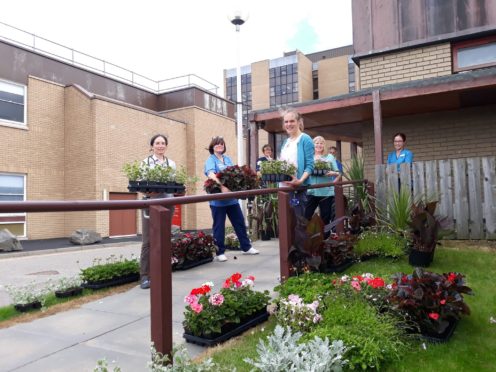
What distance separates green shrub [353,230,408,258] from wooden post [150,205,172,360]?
138 inches

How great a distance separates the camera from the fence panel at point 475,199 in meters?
6.07

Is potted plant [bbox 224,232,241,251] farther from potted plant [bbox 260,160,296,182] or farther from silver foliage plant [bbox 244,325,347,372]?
silver foliage plant [bbox 244,325,347,372]

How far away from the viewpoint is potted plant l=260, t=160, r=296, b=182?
4.52 m

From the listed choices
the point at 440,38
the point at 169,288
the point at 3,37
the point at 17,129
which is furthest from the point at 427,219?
the point at 3,37

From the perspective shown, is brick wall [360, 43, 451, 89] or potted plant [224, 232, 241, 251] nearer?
potted plant [224, 232, 241, 251]

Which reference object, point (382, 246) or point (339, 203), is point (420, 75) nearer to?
point (339, 203)

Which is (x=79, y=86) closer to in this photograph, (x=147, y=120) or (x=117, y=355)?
(x=147, y=120)

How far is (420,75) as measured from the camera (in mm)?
9195

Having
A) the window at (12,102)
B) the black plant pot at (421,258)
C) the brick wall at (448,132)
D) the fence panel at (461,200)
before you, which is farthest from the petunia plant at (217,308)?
the window at (12,102)

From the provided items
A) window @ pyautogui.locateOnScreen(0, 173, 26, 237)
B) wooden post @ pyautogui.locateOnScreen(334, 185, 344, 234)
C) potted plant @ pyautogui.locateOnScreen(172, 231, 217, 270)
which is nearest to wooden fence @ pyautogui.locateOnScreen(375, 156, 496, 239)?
wooden post @ pyautogui.locateOnScreen(334, 185, 344, 234)

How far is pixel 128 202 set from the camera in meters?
2.01

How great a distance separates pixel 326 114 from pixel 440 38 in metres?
2.90

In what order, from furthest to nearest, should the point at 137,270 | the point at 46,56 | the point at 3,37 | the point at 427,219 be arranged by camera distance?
the point at 46,56 < the point at 3,37 < the point at 137,270 < the point at 427,219

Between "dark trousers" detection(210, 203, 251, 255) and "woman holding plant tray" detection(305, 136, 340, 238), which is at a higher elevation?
"woman holding plant tray" detection(305, 136, 340, 238)
